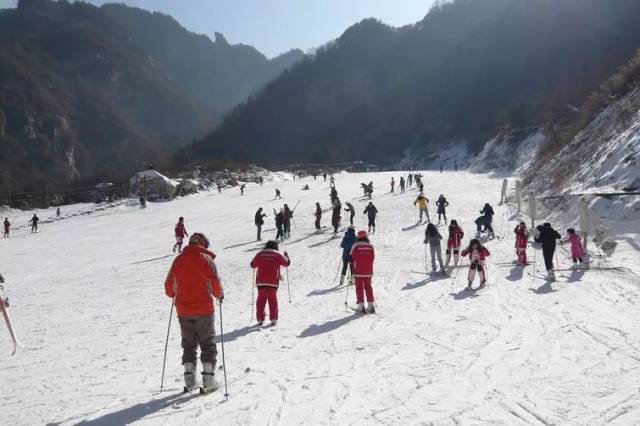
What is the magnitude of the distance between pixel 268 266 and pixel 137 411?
3869 millimetres

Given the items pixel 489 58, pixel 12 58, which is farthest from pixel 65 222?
pixel 489 58

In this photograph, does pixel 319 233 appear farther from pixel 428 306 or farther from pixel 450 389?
pixel 450 389

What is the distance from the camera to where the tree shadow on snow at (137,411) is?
5094 mm

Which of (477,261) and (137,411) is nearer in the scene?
(137,411)

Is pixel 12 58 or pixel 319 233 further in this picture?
pixel 12 58

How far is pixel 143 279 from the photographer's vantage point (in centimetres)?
1616

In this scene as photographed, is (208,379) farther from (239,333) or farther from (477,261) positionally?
(477,261)

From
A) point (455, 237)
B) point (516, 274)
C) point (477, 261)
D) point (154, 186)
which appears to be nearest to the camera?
point (477, 261)

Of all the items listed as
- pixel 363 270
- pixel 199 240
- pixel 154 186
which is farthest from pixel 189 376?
pixel 154 186

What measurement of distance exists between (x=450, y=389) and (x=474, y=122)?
12801 centimetres

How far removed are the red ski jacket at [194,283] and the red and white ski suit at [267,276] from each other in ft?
9.43

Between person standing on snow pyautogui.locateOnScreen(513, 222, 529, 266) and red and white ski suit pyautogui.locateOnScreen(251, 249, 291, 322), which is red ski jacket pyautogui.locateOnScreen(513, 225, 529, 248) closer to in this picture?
person standing on snow pyautogui.locateOnScreen(513, 222, 529, 266)

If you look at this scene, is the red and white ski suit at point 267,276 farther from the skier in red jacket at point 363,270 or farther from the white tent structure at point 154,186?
the white tent structure at point 154,186

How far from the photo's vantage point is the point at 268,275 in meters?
8.96
